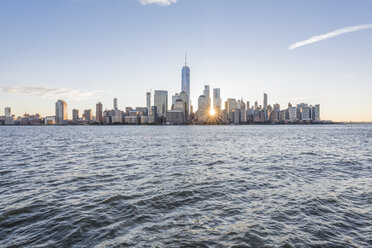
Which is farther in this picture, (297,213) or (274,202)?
(274,202)

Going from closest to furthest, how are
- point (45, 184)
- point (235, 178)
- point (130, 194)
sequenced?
1. point (130, 194)
2. point (45, 184)
3. point (235, 178)

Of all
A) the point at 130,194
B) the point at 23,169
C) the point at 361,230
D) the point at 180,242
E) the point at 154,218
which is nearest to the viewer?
the point at 180,242

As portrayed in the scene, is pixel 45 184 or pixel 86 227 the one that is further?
pixel 45 184

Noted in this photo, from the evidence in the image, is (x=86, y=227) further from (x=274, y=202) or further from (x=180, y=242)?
(x=274, y=202)

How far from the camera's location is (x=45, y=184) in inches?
757

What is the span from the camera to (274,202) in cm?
1455

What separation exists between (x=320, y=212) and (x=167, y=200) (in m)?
9.37

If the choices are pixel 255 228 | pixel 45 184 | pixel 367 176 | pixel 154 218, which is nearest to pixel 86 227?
Answer: pixel 154 218

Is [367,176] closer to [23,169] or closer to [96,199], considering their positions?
[96,199]

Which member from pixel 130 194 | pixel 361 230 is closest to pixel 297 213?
pixel 361 230

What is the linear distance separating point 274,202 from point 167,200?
278 inches

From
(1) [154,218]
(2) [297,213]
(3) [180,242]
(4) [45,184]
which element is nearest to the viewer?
(3) [180,242]

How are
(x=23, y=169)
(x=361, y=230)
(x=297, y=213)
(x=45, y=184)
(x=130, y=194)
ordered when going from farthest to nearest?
(x=23, y=169)
(x=45, y=184)
(x=130, y=194)
(x=297, y=213)
(x=361, y=230)

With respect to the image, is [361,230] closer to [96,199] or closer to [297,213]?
[297,213]
